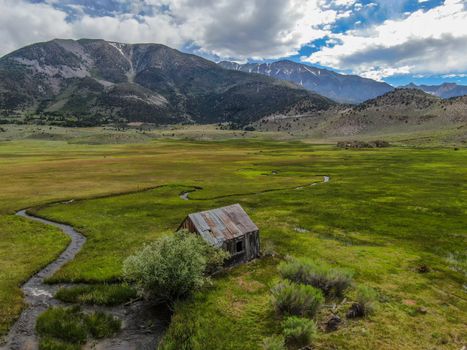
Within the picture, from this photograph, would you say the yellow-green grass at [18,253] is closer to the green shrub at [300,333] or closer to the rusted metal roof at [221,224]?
the rusted metal roof at [221,224]

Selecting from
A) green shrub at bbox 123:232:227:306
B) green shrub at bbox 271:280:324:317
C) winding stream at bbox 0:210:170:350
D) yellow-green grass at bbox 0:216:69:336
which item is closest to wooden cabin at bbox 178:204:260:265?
green shrub at bbox 123:232:227:306

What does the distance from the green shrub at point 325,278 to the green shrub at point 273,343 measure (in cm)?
672

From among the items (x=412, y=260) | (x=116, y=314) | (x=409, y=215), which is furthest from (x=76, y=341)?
(x=409, y=215)

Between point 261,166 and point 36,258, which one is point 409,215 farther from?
point 261,166

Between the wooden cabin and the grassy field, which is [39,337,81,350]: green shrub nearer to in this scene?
the grassy field

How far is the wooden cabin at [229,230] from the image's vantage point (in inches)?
1128

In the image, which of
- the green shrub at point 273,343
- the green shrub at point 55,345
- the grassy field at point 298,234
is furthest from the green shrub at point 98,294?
the green shrub at point 273,343

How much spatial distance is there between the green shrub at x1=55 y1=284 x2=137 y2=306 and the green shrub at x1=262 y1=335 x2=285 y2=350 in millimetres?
12018

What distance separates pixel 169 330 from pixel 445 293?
67.0 feet

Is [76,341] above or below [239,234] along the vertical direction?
below

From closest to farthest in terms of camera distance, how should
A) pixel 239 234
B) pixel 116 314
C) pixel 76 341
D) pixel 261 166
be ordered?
pixel 76 341
pixel 116 314
pixel 239 234
pixel 261 166

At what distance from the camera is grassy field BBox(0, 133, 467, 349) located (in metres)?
20.5

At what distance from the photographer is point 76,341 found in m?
20.1

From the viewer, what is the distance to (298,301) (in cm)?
2116
